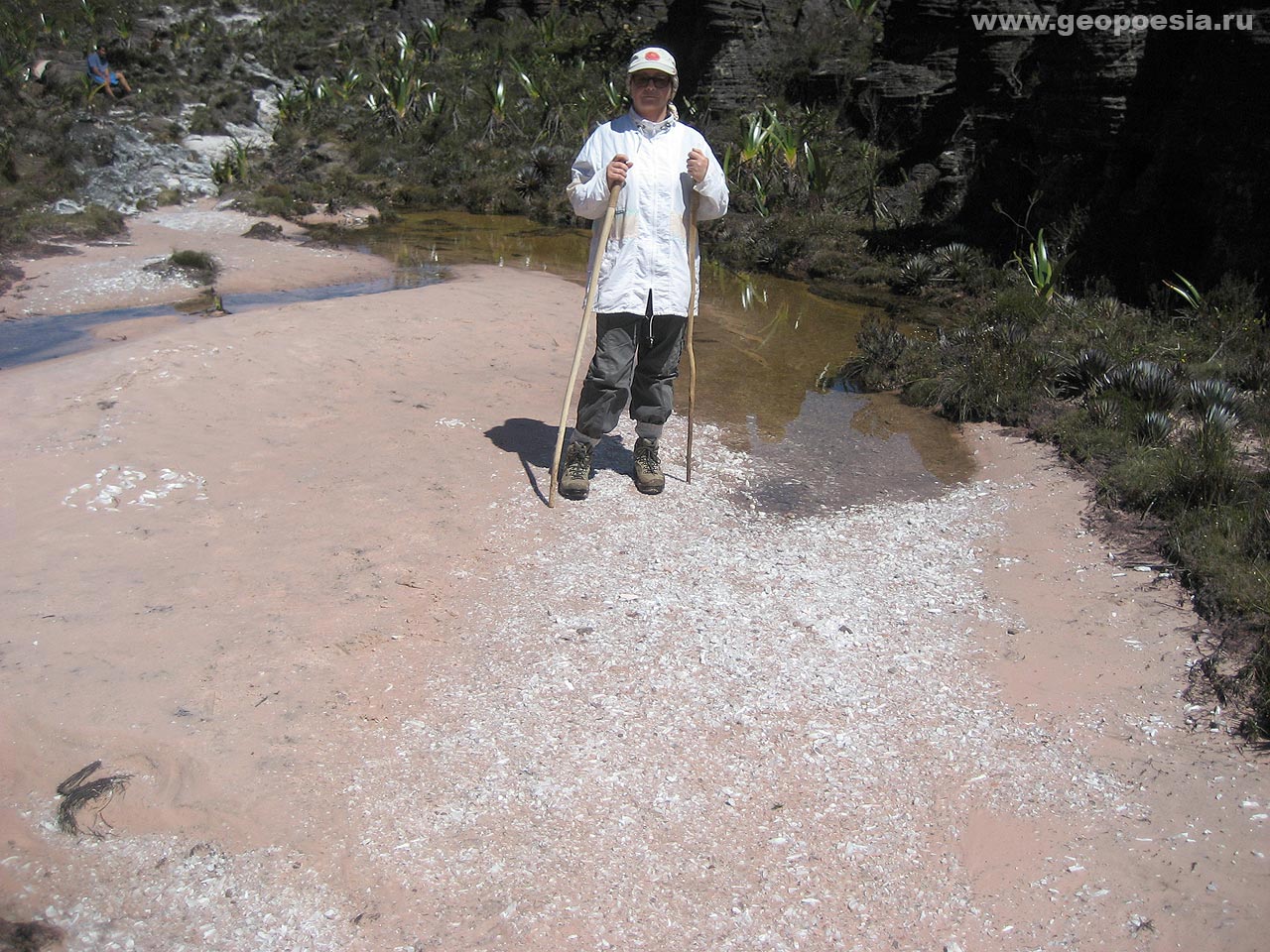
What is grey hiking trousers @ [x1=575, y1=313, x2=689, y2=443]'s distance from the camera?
498cm

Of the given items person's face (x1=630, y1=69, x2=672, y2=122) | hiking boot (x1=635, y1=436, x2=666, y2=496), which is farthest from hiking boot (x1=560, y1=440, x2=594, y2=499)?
person's face (x1=630, y1=69, x2=672, y2=122)

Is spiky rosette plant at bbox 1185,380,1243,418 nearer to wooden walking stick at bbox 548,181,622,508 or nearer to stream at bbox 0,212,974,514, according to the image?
stream at bbox 0,212,974,514

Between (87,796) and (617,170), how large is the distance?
309 cm

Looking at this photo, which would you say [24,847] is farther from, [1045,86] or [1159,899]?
[1045,86]

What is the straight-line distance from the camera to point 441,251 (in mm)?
12992

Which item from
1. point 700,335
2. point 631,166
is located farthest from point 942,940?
point 700,335

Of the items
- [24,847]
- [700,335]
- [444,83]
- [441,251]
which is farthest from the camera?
[444,83]

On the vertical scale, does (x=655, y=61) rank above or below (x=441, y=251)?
above

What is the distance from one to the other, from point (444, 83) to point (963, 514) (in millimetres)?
22360

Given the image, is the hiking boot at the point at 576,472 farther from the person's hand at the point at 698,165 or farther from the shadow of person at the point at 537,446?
the person's hand at the point at 698,165

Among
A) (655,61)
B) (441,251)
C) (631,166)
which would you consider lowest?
(441,251)

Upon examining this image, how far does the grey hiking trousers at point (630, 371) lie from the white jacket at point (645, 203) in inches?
4.8

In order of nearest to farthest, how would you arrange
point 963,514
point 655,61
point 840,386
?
1. point 655,61
2. point 963,514
3. point 840,386

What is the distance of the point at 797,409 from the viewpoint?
717 cm
